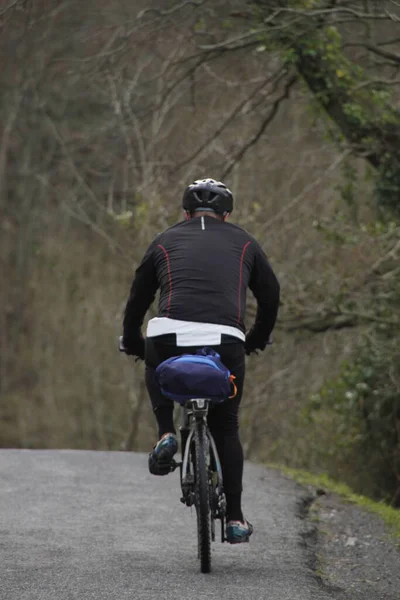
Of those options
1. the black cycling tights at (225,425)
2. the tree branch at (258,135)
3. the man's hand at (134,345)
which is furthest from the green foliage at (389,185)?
the black cycling tights at (225,425)

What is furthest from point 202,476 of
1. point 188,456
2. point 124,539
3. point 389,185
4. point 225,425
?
point 389,185

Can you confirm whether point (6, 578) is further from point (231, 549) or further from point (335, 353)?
point (335, 353)

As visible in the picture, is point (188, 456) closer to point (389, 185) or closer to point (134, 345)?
point (134, 345)

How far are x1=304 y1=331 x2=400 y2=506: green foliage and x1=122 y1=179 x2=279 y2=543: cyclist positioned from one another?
657 cm

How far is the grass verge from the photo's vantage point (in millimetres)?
8828

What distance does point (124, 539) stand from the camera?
762 cm

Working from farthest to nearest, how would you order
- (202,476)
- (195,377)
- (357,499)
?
(357,499) < (202,476) < (195,377)

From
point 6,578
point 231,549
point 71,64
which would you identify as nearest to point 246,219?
point 71,64

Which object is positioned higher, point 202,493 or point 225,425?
point 225,425

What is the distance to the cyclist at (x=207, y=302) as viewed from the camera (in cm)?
636

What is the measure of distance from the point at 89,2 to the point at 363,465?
614 centimetres

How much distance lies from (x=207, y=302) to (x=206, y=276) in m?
0.15

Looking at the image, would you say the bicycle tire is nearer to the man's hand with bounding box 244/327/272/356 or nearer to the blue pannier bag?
the blue pannier bag

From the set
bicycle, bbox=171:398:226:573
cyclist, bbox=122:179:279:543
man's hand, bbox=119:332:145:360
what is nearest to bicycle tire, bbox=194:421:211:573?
bicycle, bbox=171:398:226:573
